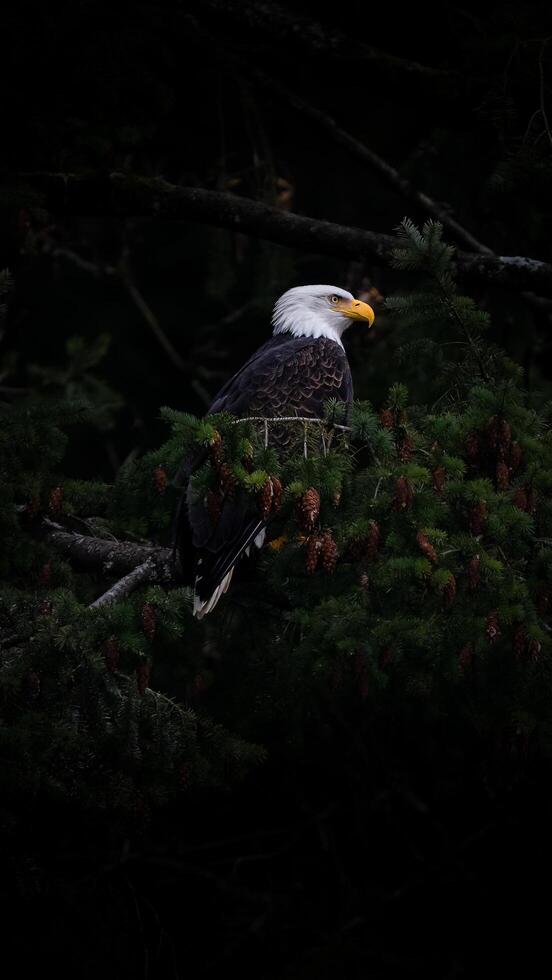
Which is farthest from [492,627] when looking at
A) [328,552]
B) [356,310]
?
[356,310]

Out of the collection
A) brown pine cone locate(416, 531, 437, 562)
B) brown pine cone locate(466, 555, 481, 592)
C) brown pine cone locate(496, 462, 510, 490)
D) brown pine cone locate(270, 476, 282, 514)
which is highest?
brown pine cone locate(496, 462, 510, 490)

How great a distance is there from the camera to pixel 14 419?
4.38 metres

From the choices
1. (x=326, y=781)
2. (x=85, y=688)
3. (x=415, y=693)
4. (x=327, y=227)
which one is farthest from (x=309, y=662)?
(x=326, y=781)

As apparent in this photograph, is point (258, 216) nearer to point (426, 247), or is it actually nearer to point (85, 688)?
point (426, 247)

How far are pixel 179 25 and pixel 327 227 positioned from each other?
62.3 inches

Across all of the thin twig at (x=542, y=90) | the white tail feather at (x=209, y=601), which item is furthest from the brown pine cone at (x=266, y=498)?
the thin twig at (x=542, y=90)

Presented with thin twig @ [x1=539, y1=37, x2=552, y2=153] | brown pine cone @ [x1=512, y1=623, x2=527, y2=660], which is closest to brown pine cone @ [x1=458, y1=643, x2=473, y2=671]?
brown pine cone @ [x1=512, y1=623, x2=527, y2=660]

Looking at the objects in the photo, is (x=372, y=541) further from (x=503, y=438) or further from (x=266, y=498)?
A: (x=503, y=438)

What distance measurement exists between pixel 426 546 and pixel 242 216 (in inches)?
126

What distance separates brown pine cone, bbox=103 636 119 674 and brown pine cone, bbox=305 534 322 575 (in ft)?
2.11

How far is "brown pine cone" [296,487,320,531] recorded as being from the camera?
3.45m

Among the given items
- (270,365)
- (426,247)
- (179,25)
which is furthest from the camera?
(179,25)

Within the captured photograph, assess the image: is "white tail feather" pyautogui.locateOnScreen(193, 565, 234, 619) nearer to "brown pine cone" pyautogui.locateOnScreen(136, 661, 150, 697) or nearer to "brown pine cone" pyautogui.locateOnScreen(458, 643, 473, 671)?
"brown pine cone" pyautogui.locateOnScreen(136, 661, 150, 697)

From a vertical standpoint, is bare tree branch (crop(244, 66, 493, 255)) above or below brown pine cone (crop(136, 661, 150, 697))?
above
